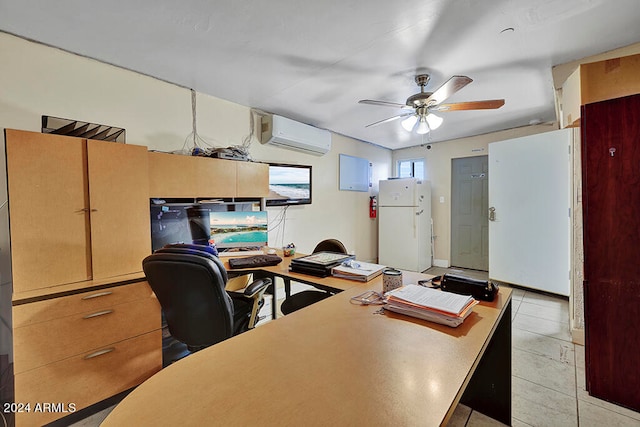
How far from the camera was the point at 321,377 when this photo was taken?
719 mm

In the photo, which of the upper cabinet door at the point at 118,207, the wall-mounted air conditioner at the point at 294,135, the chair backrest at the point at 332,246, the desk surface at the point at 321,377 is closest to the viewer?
the desk surface at the point at 321,377

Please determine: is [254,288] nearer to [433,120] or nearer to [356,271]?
[356,271]

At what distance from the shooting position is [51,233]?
5.39 ft

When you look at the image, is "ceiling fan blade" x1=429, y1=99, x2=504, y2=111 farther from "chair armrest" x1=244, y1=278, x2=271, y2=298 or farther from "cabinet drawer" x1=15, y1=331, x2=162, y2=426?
"cabinet drawer" x1=15, y1=331, x2=162, y2=426

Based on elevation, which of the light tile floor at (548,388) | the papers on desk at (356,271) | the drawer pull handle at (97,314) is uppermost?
the papers on desk at (356,271)

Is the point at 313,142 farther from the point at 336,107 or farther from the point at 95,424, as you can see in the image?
the point at 95,424

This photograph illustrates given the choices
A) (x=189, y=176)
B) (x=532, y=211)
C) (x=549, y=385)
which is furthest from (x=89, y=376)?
(x=532, y=211)

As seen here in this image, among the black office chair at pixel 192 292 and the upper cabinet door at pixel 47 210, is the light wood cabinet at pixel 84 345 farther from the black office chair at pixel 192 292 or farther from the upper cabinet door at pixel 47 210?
the black office chair at pixel 192 292

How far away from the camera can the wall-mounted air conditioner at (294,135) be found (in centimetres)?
327

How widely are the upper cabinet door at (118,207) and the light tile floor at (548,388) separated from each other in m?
0.97

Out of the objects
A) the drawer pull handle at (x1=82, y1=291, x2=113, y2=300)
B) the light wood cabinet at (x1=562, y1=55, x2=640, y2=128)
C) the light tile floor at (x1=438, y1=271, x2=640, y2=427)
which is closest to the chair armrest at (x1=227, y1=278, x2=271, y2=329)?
the drawer pull handle at (x1=82, y1=291, x2=113, y2=300)

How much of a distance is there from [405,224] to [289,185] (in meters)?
2.36

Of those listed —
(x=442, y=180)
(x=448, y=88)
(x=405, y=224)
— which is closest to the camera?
(x=448, y=88)

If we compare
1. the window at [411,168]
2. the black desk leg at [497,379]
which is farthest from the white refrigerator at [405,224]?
the black desk leg at [497,379]
